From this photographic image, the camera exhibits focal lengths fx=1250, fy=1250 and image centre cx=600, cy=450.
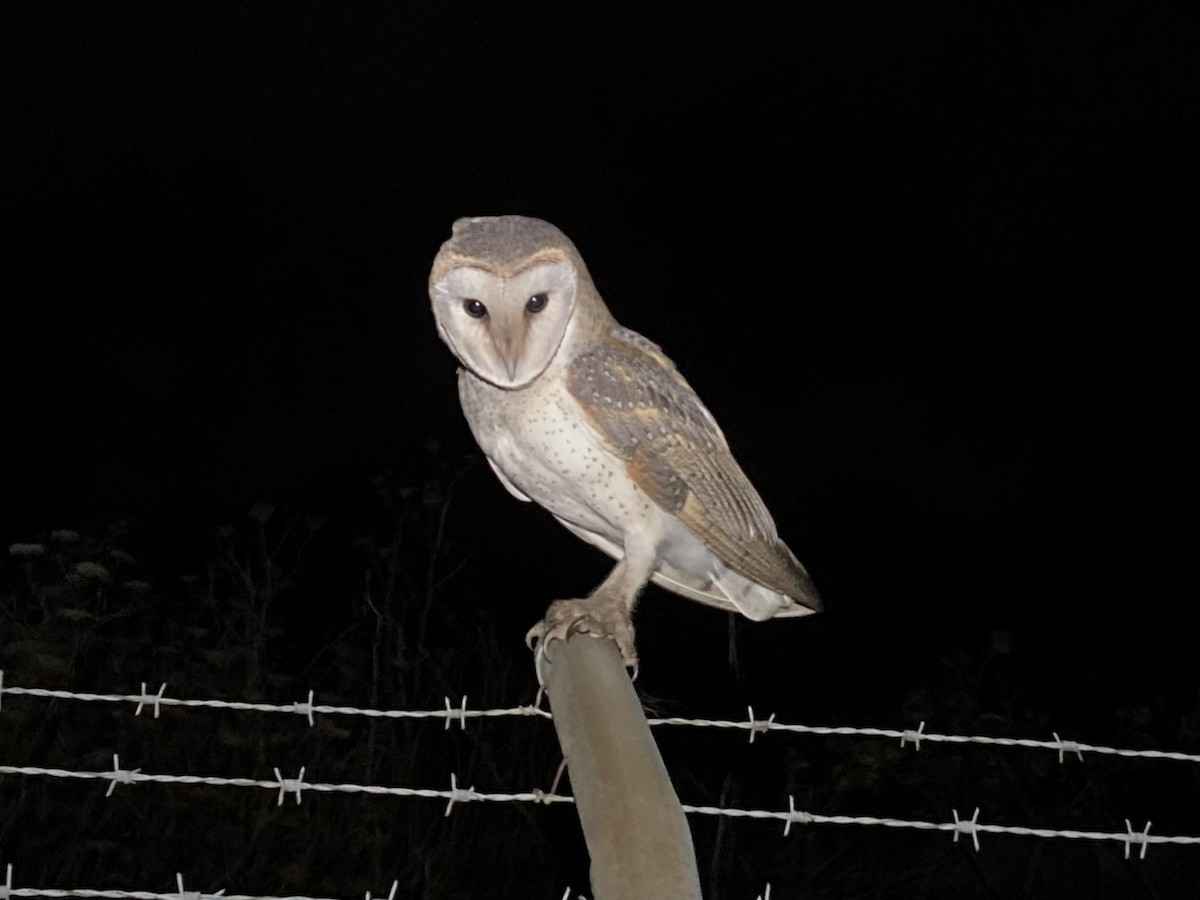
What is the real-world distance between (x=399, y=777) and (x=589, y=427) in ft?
9.02

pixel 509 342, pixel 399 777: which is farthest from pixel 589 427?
pixel 399 777

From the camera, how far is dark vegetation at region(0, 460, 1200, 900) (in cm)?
399

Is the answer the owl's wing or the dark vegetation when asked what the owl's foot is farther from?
the dark vegetation

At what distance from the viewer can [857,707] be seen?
582cm

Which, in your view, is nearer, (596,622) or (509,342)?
(509,342)

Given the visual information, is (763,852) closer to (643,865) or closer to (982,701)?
(982,701)

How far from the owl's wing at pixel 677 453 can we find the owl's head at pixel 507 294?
0.10 metres

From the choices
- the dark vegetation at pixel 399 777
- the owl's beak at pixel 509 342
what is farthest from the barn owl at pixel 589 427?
the dark vegetation at pixel 399 777

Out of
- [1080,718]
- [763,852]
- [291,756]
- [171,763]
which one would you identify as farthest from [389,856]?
[1080,718]

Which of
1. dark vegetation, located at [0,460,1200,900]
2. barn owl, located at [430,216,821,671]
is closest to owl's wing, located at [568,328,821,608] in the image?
barn owl, located at [430,216,821,671]

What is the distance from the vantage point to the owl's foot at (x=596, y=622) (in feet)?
6.12

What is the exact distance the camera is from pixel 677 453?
1.97 m

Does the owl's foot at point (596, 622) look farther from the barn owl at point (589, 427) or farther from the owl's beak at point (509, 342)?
the owl's beak at point (509, 342)

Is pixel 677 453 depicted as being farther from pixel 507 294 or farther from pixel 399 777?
pixel 399 777
